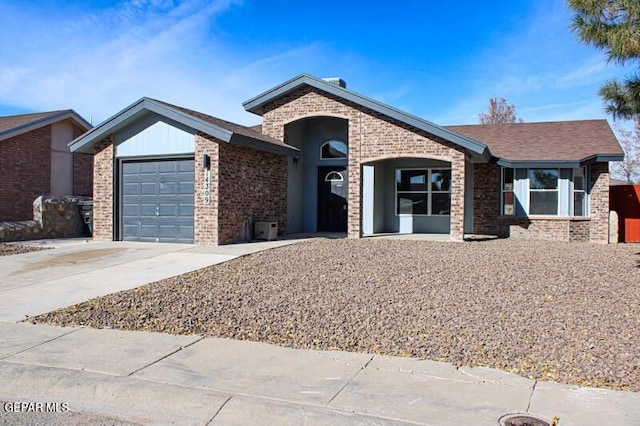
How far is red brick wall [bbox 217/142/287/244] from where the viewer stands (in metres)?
14.0

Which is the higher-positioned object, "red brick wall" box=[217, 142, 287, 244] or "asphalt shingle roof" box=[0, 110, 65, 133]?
"asphalt shingle roof" box=[0, 110, 65, 133]

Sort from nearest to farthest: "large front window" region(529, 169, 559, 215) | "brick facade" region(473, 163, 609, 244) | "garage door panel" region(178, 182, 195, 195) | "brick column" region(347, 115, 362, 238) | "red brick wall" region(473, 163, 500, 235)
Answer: "garage door panel" region(178, 182, 195, 195) → "brick column" region(347, 115, 362, 238) → "brick facade" region(473, 163, 609, 244) → "large front window" region(529, 169, 559, 215) → "red brick wall" region(473, 163, 500, 235)

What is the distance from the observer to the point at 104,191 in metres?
15.6

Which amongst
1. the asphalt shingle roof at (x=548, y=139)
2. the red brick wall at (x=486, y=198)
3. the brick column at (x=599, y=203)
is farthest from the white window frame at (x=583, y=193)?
the red brick wall at (x=486, y=198)

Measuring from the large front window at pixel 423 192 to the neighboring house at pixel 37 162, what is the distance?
1480 cm

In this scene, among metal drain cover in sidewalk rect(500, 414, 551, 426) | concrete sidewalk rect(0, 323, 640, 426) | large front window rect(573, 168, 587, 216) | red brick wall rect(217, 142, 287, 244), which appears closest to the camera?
metal drain cover in sidewalk rect(500, 414, 551, 426)

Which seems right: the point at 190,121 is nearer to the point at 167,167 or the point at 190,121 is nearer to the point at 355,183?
the point at 167,167

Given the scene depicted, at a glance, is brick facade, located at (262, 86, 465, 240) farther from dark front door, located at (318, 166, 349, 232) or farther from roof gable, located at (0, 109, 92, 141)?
roof gable, located at (0, 109, 92, 141)

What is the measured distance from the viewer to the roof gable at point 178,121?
13445mm

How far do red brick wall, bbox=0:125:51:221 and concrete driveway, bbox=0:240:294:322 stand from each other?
727cm

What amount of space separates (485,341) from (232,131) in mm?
9555

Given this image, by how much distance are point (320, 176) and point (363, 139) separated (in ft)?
11.7

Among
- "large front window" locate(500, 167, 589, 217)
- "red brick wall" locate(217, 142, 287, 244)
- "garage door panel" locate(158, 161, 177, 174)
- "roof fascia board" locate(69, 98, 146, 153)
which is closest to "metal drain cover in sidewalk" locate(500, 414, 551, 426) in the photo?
"red brick wall" locate(217, 142, 287, 244)

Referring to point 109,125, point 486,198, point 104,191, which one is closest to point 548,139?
point 486,198
